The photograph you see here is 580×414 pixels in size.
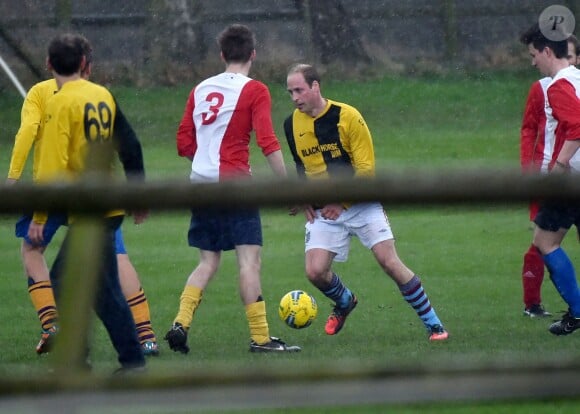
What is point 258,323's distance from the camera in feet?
24.1

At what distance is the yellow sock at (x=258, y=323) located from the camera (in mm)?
7281

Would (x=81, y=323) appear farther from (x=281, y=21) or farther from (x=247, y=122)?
(x=281, y=21)

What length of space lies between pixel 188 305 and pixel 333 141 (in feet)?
4.50

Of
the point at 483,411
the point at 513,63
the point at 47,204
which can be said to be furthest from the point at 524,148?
the point at 513,63

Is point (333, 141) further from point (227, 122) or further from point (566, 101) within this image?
point (566, 101)

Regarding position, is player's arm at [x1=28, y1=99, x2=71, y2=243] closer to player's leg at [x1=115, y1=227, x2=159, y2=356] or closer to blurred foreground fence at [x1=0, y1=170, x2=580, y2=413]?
player's leg at [x1=115, y1=227, x2=159, y2=356]

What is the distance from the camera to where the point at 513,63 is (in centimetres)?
2648

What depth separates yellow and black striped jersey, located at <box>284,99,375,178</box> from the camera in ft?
25.4

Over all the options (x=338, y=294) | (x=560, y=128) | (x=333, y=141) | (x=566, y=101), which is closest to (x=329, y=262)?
(x=338, y=294)

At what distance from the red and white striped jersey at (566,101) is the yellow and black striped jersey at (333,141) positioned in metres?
1.14

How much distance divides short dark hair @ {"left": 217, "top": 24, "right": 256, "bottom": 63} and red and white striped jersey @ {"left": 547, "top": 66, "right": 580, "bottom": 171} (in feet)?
6.04

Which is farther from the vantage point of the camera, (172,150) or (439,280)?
(172,150)

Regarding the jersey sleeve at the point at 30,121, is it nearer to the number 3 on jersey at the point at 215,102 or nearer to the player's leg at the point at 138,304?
the player's leg at the point at 138,304

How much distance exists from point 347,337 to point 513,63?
1964cm
